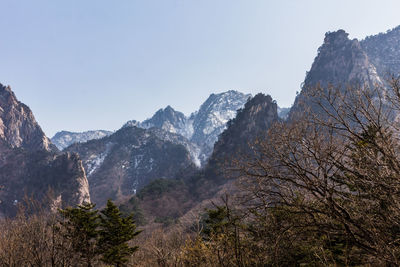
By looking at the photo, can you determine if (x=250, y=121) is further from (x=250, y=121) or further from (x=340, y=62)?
(x=340, y=62)

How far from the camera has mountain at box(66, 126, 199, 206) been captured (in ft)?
→ 522

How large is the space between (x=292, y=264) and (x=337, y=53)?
151325 mm

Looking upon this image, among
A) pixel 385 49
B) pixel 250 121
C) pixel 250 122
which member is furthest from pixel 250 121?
pixel 385 49

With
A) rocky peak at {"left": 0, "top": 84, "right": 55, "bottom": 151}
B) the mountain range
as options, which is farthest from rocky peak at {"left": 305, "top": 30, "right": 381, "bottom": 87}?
rocky peak at {"left": 0, "top": 84, "right": 55, "bottom": 151}

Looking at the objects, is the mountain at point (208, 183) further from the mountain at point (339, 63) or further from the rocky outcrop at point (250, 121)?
the mountain at point (339, 63)

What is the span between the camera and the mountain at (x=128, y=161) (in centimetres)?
15900

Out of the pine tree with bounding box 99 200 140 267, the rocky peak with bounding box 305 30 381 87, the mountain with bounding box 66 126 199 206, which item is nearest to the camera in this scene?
the pine tree with bounding box 99 200 140 267

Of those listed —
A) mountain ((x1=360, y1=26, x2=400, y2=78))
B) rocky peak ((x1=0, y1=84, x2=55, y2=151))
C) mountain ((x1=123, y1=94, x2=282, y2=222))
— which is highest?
mountain ((x1=360, y1=26, x2=400, y2=78))

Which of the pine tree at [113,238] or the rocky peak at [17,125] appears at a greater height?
the rocky peak at [17,125]

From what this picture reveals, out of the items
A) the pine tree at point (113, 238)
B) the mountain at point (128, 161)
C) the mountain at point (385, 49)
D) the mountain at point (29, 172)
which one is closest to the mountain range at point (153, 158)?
the mountain at point (29, 172)

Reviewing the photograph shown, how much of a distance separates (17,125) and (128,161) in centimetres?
7227

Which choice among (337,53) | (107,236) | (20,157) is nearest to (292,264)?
(107,236)

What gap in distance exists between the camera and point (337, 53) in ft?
436

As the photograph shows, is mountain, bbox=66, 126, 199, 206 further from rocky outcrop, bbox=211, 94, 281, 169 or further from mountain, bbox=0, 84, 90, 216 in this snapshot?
rocky outcrop, bbox=211, 94, 281, 169
